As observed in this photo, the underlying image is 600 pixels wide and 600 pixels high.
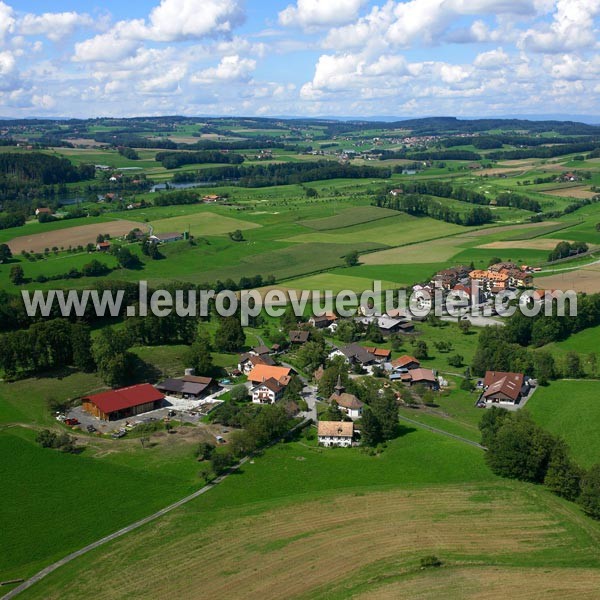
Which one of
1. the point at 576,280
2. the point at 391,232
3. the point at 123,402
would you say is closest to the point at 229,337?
the point at 123,402

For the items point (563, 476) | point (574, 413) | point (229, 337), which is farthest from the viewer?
point (229, 337)

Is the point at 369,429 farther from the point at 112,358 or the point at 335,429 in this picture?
the point at 112,358

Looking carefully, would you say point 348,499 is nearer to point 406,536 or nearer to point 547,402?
point 406,536

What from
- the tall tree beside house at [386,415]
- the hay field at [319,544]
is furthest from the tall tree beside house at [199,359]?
the hay field at [319,544]

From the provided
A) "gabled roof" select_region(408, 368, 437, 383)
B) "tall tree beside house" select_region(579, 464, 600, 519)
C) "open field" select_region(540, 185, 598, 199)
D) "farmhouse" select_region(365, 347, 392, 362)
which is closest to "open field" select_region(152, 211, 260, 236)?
"farmhouse" select_region(365, 347, 392, 362)

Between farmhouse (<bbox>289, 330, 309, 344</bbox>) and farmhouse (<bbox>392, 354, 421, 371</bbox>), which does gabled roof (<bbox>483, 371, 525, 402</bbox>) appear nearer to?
farmhouse (<bbox>392, 354, 421, 371</bbox>)

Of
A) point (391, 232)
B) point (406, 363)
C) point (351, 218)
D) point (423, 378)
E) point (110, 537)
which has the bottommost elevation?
point (110, 537)

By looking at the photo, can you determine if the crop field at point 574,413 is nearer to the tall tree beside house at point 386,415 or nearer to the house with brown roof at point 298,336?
the tall tree beside house at point 386,415
